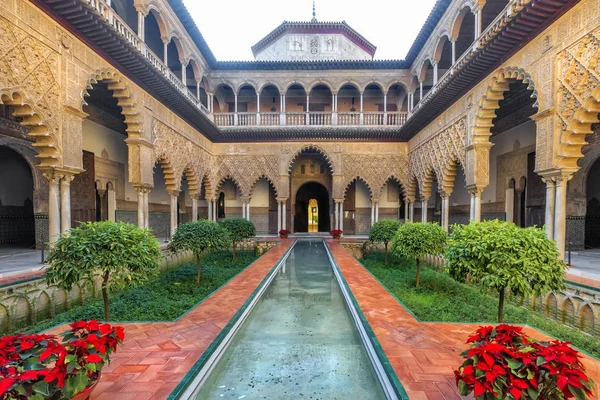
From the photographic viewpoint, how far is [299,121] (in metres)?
15.9

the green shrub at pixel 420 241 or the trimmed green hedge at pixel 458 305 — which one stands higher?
the green shrub at pixel 420 241

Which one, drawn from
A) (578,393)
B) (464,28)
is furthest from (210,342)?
(464,28)

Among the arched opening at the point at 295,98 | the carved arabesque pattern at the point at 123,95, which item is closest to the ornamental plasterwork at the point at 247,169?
the arched opening at the point at 295,98

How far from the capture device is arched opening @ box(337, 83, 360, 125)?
15.8 metres

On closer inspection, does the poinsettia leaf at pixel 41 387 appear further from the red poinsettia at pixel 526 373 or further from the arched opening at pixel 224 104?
the arched opening at pixel 224 104

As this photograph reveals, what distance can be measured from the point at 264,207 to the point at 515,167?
11917 mm

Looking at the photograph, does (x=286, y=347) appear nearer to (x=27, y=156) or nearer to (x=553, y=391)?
(x=553, y=391)

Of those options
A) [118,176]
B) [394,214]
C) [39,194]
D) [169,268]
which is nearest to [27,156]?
[39,194]

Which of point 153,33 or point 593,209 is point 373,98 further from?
point 153,33

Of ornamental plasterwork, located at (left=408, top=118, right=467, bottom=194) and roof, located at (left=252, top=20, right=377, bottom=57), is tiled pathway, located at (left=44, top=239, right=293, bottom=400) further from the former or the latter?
roof, located at (left=252, top=20, right=377, bottom=57)

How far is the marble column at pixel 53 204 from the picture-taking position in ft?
21.5

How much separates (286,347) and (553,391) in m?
2.49

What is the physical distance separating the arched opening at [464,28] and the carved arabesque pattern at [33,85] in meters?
11.3

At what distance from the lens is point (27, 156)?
931cm
